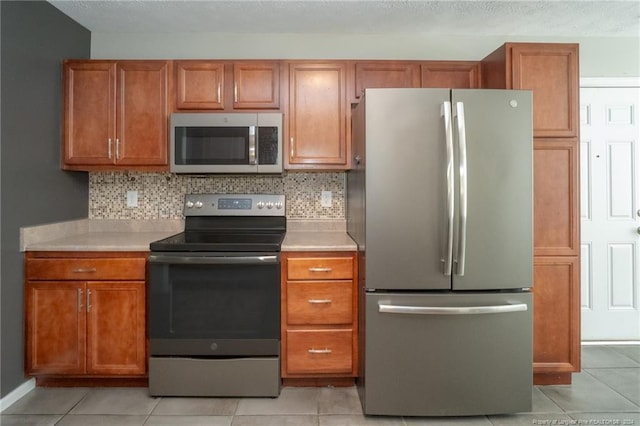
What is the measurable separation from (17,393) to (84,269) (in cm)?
77

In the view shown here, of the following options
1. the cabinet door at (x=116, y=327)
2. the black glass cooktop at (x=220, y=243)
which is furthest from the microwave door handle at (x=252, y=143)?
the cabinet door at (x=116, y=327)

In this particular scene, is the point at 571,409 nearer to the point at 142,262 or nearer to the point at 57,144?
the point at 142,262

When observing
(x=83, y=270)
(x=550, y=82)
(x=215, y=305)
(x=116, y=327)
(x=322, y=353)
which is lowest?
(x=322, y=353)

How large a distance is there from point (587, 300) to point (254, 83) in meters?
3.01

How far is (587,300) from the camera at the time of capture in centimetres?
287

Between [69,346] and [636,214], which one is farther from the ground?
[636,214]

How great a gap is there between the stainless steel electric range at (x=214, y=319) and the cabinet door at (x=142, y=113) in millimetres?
742

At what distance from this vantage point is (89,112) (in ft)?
8.02

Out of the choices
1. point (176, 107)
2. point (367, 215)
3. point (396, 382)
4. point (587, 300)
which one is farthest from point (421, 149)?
point (587, 300)

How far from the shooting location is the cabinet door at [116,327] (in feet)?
6.96

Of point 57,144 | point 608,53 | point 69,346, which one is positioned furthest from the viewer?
point 608,53

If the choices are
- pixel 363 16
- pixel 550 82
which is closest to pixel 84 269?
pixel 363 16

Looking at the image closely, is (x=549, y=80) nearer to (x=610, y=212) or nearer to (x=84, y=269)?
(x=610, y=212)

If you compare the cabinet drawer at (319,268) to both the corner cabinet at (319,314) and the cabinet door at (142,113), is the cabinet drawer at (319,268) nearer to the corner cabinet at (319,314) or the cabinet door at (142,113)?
the corner cabinet at (319,314)
